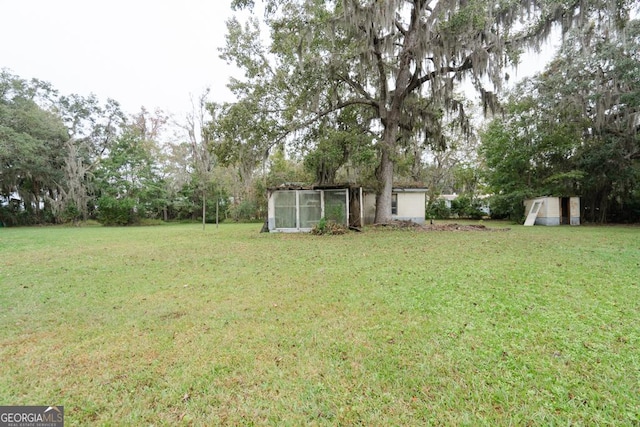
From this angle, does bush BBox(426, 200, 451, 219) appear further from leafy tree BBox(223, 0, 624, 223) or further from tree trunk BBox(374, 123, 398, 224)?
tree trunk BBox(374, 123, 398, 224)

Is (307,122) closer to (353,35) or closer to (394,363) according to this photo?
(353,35)

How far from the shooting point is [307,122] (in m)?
11.5

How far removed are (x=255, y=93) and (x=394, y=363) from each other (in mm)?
11568

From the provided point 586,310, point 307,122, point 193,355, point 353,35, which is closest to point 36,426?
point 193,355

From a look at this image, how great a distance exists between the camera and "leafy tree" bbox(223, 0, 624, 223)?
920 cm

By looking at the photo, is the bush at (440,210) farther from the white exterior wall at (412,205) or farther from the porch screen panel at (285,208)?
the porch screen panel at (285,208)

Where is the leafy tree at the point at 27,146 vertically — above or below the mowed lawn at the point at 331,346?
above

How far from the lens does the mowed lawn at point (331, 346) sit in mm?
1696

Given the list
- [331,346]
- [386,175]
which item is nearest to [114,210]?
[386,175]

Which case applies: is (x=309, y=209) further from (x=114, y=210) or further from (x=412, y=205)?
(x=114, y=210)

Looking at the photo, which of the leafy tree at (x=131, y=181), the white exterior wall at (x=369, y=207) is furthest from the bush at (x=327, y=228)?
the leafy tree at (x=131, y=181)

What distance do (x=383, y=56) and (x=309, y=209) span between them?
267 inches

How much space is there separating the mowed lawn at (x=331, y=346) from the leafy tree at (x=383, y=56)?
26.2 feet

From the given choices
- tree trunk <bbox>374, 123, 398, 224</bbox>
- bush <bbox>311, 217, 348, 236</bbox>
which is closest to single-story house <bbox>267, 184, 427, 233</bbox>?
bush <bbox>311, 217, 348, 236</bbox>
